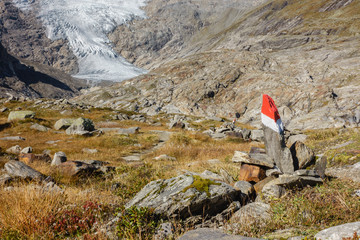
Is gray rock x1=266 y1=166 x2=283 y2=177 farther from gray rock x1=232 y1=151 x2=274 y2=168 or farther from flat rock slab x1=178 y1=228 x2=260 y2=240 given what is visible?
flat rock slab x1=178 y1=228 x2=260 y2=240

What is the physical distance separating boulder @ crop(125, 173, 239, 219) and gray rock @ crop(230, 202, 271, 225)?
43 centimetres

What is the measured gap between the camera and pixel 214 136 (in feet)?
77.5

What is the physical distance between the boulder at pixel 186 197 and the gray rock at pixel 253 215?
431 millimetres

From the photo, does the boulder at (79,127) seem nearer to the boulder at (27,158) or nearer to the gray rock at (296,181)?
the boulder at (27,158)

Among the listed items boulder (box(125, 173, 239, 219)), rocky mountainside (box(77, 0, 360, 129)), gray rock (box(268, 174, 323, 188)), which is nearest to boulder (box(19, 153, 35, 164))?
boulder (box(125, 173, 239, 219))

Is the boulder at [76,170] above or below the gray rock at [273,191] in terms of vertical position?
below

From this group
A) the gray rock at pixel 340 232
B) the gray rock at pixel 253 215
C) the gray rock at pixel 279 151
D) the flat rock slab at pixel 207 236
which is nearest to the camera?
the gray rock at pixel 340 232

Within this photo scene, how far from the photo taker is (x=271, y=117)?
7.04 m

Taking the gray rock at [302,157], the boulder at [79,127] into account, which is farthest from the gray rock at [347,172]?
the boulder at [79,127]

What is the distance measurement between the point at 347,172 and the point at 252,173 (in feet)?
8.47

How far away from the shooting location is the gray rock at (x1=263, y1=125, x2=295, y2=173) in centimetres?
655

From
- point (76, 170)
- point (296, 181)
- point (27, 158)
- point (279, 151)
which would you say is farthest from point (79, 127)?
point (296, 181)

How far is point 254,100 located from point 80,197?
7420 centimetres

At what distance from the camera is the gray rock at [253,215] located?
3.76 meters
